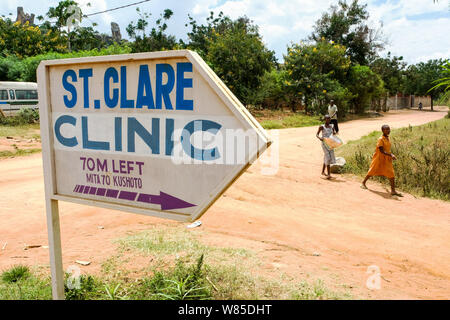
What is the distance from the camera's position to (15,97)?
1894cm

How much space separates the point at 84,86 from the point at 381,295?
2683 mm

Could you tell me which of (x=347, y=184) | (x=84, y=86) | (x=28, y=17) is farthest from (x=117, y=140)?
(x=28, y=17)

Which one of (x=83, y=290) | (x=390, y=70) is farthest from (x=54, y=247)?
(x=390, y=70)

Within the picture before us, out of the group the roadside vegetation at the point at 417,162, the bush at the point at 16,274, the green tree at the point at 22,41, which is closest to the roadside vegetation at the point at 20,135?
the bush at the point at 16,274

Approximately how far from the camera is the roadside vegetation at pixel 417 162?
7905mm

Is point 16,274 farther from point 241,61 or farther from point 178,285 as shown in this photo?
point 241,61

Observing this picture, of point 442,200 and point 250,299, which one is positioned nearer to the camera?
point 250,299

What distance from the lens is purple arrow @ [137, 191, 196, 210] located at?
1.95 meters

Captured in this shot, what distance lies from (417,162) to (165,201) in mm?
8250

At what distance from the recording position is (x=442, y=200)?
7.42 metres

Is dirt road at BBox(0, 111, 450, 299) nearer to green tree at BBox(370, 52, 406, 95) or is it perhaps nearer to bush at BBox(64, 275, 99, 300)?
bush at BBox(64, 275, 99, 300)

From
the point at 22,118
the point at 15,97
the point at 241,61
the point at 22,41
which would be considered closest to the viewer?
the point at 22,118

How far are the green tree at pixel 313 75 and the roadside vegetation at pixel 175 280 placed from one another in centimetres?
2231
